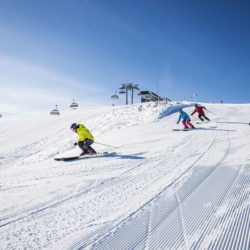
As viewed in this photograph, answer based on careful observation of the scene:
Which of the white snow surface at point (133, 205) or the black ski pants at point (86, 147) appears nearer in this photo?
the white snow surface at point (133, 205)

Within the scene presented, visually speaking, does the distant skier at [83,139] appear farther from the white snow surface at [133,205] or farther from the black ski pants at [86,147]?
the white snow surface at [133,205]

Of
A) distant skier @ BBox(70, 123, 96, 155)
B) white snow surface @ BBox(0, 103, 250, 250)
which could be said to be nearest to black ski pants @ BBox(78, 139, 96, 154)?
distant skier @ BBox(70, 123, 96, 155)

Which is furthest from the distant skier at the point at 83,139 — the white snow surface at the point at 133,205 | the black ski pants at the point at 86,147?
→ the white snow surface at the point at 133,205

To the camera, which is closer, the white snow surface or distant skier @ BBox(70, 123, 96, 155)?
the white snow surface

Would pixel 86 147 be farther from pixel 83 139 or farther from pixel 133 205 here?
pixel 133 205

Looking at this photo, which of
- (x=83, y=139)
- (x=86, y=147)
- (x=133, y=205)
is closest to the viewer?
(x=133, y=205)

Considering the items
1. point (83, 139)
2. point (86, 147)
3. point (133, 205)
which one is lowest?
point (133, 205)

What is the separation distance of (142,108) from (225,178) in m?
16.0

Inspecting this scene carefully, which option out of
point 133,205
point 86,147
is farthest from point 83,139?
point 133,205

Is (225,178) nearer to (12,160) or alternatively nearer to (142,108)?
(12,160)

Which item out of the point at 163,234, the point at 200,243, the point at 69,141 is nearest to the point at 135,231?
the point at 163,234

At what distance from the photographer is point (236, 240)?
1.83m

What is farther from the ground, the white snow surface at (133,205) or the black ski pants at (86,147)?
the black ski pants at (86,147)

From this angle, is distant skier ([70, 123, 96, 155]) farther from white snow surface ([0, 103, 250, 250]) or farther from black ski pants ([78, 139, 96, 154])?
white snow surface ([0, 103, 250, 250])
